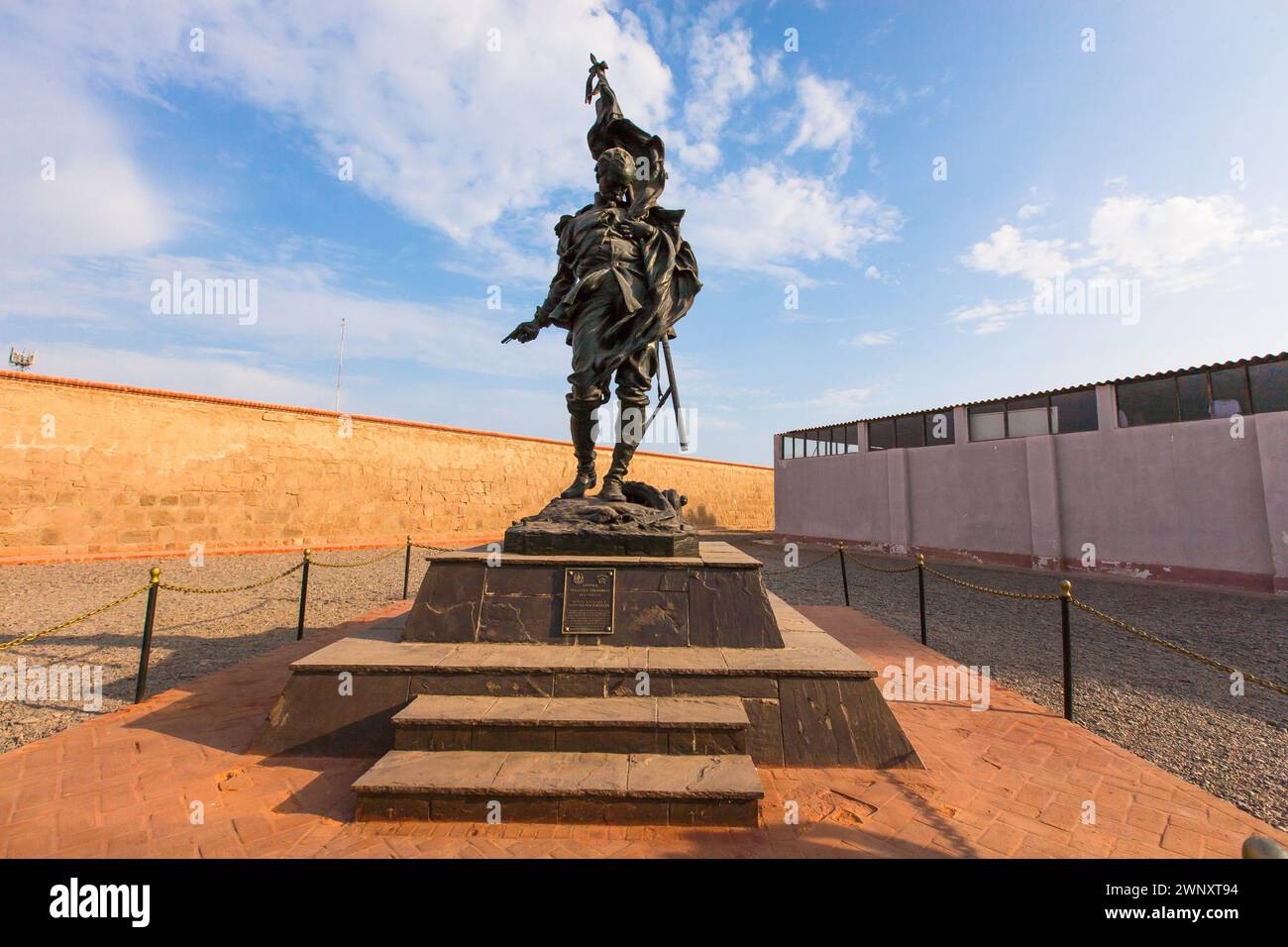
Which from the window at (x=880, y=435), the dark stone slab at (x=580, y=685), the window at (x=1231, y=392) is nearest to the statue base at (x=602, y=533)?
the dark stone slab at (x=580, y=685)

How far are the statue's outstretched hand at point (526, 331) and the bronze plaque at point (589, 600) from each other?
2.61m

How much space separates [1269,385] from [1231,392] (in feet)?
1.68

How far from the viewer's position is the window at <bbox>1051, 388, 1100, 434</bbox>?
12.1 metres

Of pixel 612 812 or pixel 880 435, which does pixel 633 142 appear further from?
pixel 880 435

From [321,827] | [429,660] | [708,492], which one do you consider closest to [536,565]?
[429,660]

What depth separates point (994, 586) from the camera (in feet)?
34.9

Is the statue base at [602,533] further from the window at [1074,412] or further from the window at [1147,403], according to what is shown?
the window at [1074,412]

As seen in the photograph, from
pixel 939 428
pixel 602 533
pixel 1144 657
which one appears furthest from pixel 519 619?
pixel 939 428

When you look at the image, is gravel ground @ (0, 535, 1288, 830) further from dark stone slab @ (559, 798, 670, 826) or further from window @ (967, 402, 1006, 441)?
window @ (967, 402, 1006, 441)

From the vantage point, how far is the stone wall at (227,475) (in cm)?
1095

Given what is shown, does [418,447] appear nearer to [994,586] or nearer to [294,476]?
[294,476]

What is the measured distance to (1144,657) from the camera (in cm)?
598

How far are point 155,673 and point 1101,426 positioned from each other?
1672cm

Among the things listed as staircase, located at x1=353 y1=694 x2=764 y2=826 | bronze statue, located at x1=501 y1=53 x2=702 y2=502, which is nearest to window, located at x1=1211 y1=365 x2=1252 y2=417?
bronze statue, located at x1=501 y1=53 x2=702 y2=502
